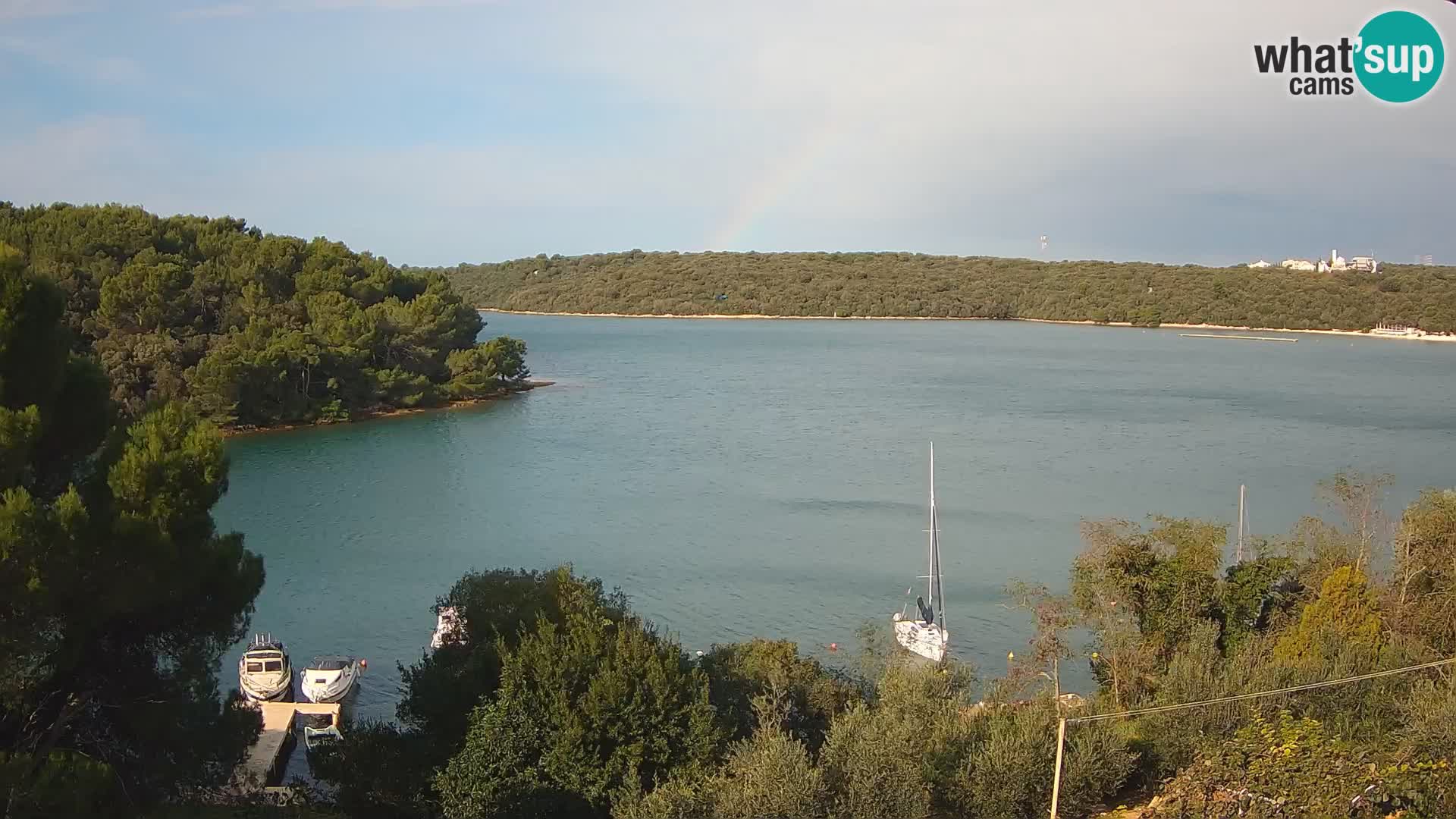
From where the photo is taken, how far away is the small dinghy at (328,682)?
45.4ft

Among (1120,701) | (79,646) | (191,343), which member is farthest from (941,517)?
(191,343)

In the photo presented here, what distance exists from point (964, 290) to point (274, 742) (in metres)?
99.5

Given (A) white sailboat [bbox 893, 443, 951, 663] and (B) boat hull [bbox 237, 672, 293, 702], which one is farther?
(A) white sailboat [bbox 893, 443, 951, 663]

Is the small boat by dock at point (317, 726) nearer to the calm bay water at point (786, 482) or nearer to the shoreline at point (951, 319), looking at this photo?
the calm bay water at point (786, 482)

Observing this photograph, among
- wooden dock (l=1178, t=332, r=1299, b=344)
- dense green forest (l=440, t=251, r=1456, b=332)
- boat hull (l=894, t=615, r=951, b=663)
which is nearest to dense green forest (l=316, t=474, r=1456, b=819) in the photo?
boat hull (l=894, t=615, r=951, b=663)

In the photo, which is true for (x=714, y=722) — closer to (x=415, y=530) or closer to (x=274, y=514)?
(x=415, y=530)

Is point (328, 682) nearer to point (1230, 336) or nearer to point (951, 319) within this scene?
point (1230, 336)

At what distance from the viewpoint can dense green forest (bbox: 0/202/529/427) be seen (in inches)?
1364

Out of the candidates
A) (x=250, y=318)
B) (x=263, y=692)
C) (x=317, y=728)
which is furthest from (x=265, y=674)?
(x=250, y=318)

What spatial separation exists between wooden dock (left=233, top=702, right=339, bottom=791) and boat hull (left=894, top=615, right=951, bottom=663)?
696 centimetres

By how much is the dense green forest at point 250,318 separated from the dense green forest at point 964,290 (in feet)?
210

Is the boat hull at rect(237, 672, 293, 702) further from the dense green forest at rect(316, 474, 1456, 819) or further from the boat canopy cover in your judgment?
the dense green forest at rect(316, 474, 1456, 819)

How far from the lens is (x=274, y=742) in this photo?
40.7ft

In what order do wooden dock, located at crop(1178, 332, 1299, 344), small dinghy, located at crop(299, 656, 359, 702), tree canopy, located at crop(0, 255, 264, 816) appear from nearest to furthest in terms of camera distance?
tree canopy, located at crop(0, 255, 264, 816), small dinghy, located at crop(299, 656, 359, 702), wooden dock, located at crop(1178, 332, 1299, 344)
